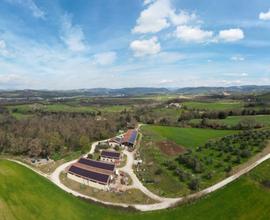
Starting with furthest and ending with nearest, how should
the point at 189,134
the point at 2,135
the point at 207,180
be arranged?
the point at 189,134 < the point at 2,135 < the point at 207,180

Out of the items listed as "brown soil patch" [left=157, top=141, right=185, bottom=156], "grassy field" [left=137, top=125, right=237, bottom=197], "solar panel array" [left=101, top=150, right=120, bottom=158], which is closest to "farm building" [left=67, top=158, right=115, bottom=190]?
"grassy field" [left=137, top=125, right=237, bottom=197]

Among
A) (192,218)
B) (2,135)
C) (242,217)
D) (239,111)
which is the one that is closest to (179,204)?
(192,218)

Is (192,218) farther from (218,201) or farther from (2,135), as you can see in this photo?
(2,135)

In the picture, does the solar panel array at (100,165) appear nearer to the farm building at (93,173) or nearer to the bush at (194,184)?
the farm building at (93,173)

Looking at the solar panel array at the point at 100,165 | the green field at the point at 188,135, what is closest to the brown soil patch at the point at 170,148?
the green field at the point at 188,135

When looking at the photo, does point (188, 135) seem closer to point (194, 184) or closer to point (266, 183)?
point (194, 184)

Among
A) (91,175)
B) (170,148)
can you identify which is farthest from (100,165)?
(170,148)

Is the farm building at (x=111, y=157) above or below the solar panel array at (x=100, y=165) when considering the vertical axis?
below
